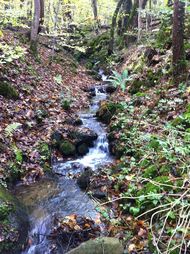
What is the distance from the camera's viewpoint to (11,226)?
5.74 meters

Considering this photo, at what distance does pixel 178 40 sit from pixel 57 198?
609 cm

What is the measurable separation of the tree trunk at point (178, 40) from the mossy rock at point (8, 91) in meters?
5.31

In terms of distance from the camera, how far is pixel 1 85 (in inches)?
408

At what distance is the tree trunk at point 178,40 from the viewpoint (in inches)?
377

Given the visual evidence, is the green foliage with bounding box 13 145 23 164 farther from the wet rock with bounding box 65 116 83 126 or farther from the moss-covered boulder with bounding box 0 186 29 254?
the wet rock with bounding box 65 116 83 126

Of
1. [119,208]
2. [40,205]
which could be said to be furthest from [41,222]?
[119,208]

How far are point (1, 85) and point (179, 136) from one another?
6090mm

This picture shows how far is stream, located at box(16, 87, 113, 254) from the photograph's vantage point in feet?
19.7

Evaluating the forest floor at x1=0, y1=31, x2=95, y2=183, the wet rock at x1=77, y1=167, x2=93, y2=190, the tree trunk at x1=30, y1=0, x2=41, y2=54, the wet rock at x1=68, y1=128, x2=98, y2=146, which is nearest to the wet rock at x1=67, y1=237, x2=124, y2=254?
the wet rock at x1=77, y1=167, x2=93, y2=190

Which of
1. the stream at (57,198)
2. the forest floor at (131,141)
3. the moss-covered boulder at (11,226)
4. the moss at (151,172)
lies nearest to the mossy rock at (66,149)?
the stream at (57,198)

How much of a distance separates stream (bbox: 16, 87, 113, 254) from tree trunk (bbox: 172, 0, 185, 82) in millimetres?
3235

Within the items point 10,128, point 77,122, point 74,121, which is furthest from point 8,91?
point 77,122

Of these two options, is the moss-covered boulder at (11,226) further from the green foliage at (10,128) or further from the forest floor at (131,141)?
the green foliage at (10,128)

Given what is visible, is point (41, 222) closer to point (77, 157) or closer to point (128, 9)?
point (77, 157)
